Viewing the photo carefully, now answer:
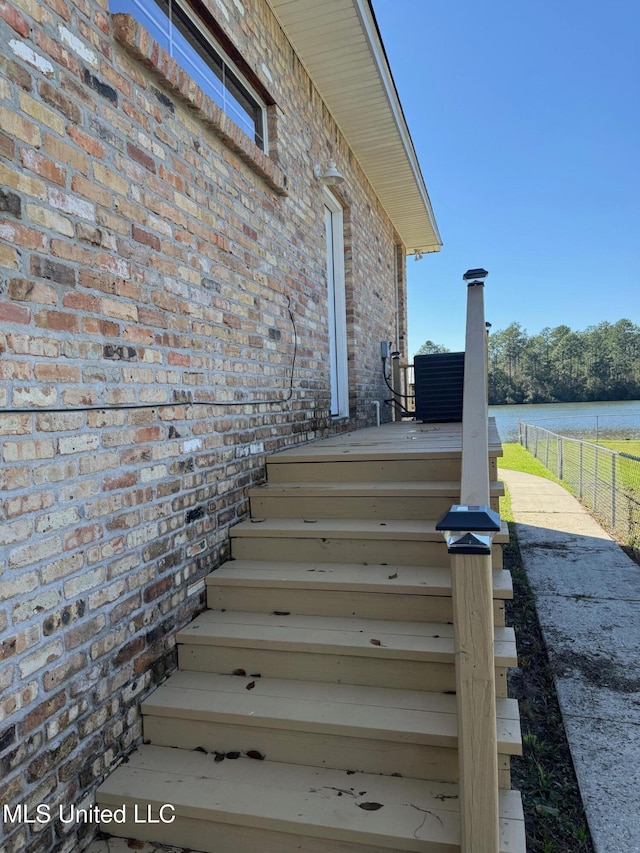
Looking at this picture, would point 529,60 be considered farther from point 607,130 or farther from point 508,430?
point 607,130

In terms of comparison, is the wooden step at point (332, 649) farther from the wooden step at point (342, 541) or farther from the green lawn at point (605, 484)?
the green lawn at point (605, 484)

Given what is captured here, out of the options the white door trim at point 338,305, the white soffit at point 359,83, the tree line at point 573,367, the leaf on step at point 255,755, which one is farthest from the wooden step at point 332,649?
the tree line at point 573,367

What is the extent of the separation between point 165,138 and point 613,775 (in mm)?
3178

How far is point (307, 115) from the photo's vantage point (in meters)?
4.23

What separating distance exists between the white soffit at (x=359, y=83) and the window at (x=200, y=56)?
2.56 feet

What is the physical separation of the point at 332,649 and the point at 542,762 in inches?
42.7

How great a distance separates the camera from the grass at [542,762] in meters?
1.83

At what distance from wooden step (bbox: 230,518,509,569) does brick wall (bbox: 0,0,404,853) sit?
6.5 inches

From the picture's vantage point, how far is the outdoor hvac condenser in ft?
19.2

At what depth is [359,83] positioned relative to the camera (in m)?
4.43

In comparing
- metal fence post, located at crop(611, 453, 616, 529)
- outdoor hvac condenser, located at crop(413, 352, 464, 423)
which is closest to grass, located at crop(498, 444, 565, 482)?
metal fence post, located at crop(611, 453, 616, 529)

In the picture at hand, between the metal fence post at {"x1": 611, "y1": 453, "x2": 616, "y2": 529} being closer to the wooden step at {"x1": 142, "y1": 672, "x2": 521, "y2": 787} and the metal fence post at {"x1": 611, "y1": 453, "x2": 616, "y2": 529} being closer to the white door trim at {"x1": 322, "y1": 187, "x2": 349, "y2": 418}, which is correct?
the white door trim at {"x1": 322, "y1": 187, "x2": 349, "y2": 418}

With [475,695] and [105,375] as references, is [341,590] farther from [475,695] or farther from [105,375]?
[105,375]

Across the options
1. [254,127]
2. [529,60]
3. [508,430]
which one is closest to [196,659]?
[254,127]
